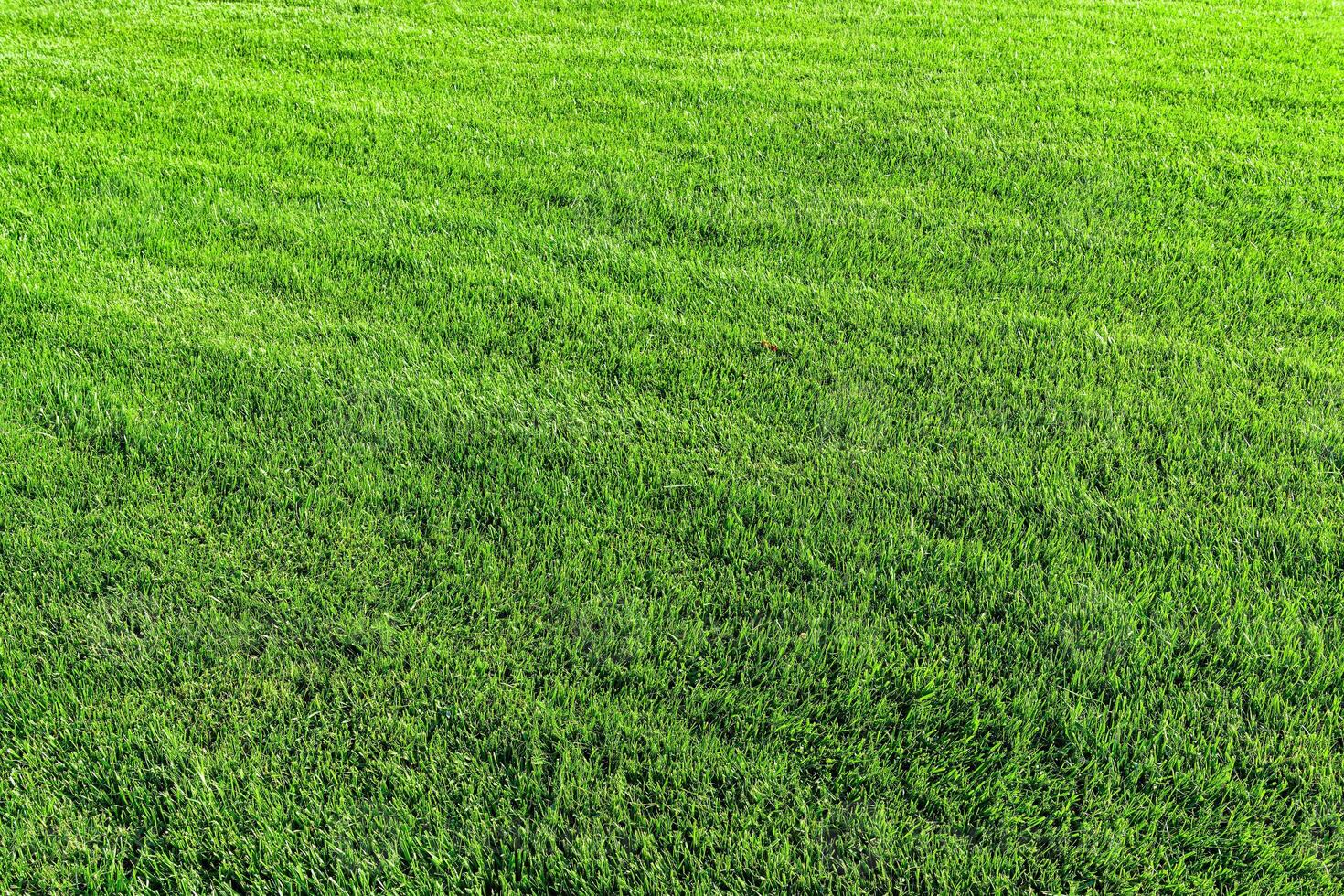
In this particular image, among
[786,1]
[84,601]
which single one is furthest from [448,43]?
[84,601]

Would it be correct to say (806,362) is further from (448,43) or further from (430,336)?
(448,43)

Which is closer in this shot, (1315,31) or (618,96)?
(618,96)

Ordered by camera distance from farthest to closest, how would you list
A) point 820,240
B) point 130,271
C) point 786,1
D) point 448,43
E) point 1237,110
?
point 786,1, point 448,43, point 1237,110, point 820,240, point 130,271

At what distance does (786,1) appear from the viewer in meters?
9.12

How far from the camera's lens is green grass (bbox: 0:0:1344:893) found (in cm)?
228

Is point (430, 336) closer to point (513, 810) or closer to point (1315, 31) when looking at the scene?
point (513, 810)

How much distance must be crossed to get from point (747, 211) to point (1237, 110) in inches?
152

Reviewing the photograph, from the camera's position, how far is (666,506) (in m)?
3.21

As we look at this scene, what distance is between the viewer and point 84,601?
9.17 ft

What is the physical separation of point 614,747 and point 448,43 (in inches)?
274

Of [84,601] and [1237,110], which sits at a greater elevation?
[1237,110]

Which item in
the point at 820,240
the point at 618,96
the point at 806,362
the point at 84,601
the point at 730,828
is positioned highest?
the point at 618,96

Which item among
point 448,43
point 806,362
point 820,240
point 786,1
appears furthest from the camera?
point 786,1

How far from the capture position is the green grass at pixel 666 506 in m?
2.28
